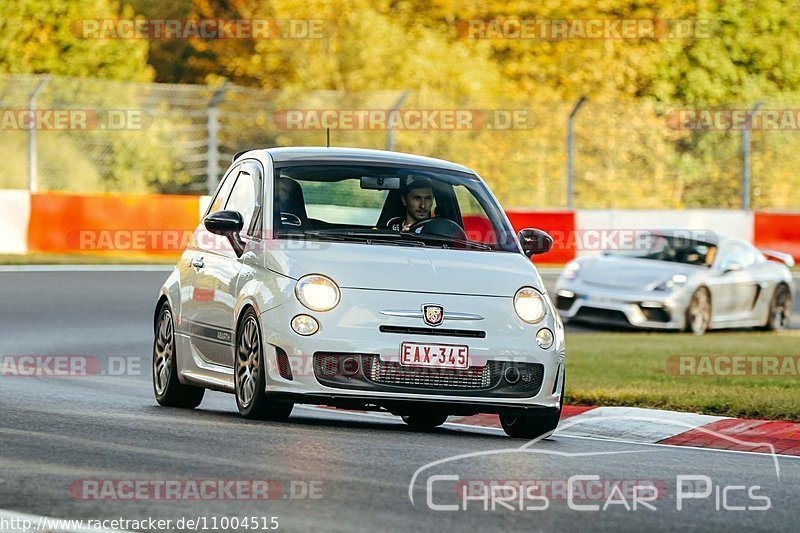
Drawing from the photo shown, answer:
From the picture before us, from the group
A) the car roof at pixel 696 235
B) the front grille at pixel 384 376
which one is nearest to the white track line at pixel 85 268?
the car roof at pixel 696 235

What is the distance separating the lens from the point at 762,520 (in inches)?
273

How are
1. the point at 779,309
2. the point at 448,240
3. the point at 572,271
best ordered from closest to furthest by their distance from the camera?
the point at 448,240 < the point at 572,271 < the point at 779,309

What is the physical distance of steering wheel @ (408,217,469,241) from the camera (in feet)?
33.2

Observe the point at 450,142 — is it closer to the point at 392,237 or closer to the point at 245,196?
the point at 245,196

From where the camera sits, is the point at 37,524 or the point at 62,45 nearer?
the point at 37,524

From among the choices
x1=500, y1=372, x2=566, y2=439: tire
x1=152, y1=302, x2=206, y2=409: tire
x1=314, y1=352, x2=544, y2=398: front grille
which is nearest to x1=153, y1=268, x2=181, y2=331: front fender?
x1=152, y1=302, x2=206, y2=409: tire

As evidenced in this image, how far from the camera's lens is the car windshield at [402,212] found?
9.90m

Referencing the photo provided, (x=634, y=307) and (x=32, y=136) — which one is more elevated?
(x=32, y=136)

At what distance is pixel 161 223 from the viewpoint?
1019 inches

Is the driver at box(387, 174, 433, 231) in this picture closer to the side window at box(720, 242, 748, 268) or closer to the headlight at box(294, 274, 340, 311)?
the headlight at box(294, 274, 340, 311)

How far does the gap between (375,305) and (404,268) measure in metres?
0.33

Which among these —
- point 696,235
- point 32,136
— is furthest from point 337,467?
point 32,136

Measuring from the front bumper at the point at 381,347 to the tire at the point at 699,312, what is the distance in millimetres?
10346

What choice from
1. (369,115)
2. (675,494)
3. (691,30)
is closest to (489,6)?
(691,30)
